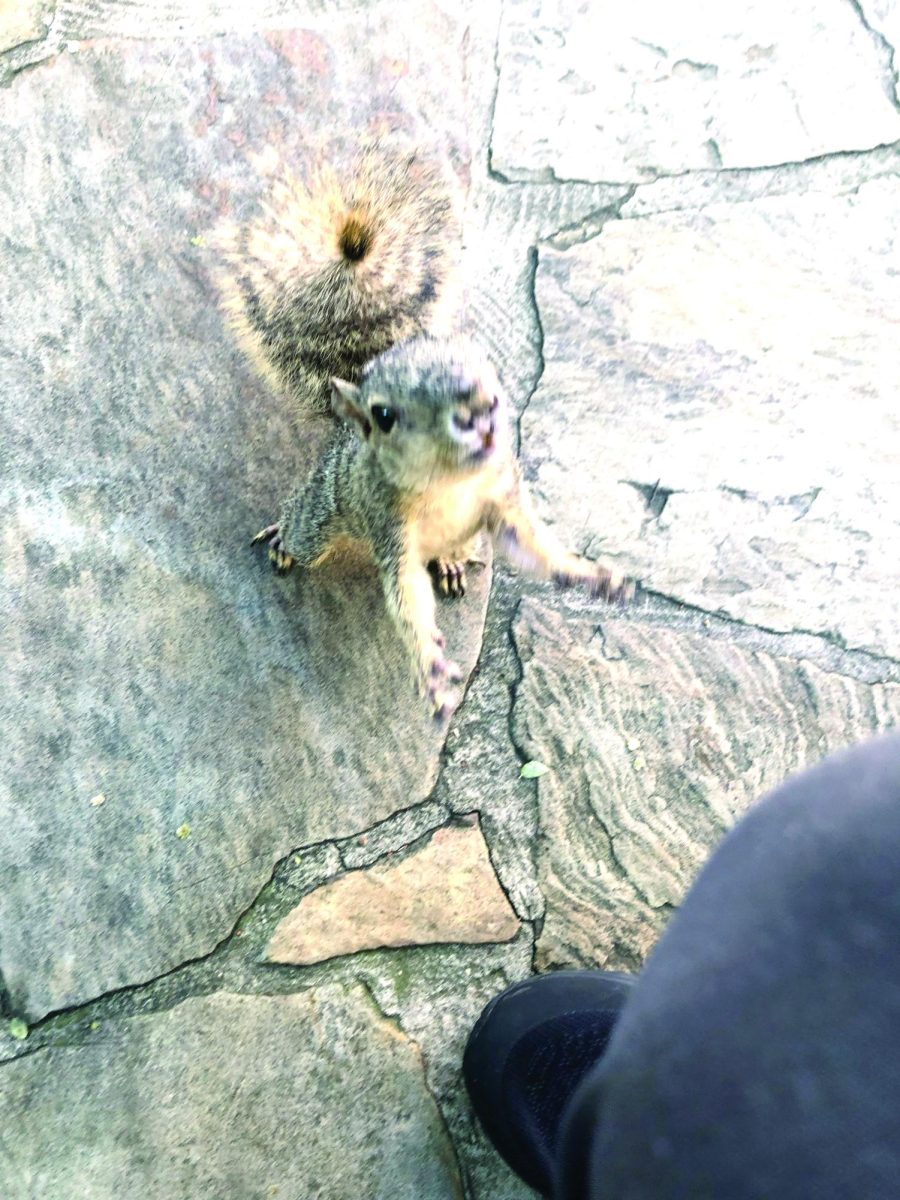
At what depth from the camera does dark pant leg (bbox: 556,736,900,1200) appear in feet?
2.41

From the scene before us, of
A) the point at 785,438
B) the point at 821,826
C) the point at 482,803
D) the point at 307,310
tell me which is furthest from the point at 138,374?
the point at 821,826

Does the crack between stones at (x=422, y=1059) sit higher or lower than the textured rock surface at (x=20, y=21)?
lower

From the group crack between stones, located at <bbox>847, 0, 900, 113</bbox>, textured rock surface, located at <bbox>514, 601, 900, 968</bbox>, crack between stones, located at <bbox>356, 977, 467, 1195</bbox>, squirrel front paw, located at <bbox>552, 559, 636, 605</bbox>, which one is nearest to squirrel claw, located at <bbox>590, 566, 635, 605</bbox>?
squirrel front paw, located at <bbox>552, 559, 636, 605</bbox>

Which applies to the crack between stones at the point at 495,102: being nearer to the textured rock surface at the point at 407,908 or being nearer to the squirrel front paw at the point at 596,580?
the squirrel front paw at the point at 596,580

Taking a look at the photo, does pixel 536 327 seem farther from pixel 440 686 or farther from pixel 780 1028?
pixel 780 1028

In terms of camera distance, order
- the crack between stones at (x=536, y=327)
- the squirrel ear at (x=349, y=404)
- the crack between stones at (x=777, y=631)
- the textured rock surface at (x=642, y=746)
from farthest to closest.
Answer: the crack between stones at (x=536, y=327) < the crack between stones at (x=777, y=631) < the textured rock surface at (x=642, y=746) < the squirrel ear at (x=349, y=404)

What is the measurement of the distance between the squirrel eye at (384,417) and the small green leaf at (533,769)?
68cm

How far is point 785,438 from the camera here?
1982mm

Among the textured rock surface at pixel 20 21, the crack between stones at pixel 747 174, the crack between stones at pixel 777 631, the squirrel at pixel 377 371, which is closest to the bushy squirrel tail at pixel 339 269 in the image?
the squirrel at pixel 377 371

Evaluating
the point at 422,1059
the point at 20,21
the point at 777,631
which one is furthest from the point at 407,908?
the point at 20,21

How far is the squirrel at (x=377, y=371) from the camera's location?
1.60 m

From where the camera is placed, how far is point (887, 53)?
7.23ft

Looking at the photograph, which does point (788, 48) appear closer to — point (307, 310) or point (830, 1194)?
point (307, 310)

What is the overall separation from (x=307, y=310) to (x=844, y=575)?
3.86 ft
